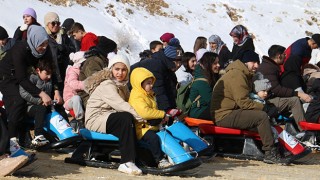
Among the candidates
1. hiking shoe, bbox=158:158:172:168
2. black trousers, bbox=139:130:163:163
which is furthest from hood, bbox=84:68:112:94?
hiking shoe, bbox=158:158:172:168

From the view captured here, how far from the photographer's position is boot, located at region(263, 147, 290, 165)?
888 centimetres

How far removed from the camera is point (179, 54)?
9.65 metres

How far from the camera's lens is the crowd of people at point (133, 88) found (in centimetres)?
742

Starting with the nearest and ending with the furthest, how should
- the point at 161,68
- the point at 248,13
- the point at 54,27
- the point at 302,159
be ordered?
the point at 161,68 → the point at 302,159 → the point at 54,27 → the point at 248,13

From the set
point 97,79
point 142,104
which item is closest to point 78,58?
point 97,79

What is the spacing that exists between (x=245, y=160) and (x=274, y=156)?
485mm

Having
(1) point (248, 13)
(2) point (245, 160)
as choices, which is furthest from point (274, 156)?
(1) point (248, 13)

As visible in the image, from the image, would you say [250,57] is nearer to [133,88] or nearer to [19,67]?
[133,88]

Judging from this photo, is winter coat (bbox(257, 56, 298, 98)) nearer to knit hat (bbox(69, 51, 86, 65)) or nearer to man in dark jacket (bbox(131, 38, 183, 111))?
man in dark jacket (bbox(131, 38, 183, 111))

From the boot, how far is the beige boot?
371 cm

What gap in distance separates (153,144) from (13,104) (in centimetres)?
223

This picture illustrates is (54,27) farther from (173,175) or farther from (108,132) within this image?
(173,175)

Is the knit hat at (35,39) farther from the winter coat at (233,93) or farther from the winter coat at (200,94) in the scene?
the winter coat at (233,93)

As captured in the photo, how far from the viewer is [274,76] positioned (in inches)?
413
